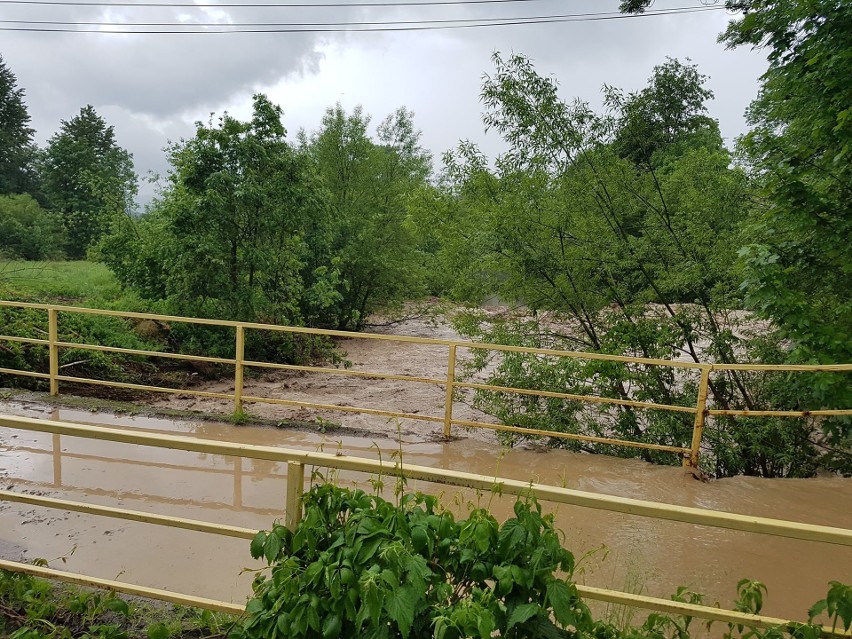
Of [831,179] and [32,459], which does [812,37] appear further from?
[32,459]

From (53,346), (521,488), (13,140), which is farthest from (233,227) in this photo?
(13,140)

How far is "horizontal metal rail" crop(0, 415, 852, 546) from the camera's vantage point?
67.2 inches

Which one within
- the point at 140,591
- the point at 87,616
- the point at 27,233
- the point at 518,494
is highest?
the point at 27,233

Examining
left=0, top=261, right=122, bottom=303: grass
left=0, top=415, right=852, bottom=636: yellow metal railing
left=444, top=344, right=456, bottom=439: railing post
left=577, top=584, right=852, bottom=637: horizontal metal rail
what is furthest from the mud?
left=0, top=261, right=122, bottom=303: grass

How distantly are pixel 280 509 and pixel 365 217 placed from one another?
1424 cm

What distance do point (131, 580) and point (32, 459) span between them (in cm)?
249

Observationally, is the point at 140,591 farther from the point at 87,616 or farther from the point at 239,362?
the point at 239,362

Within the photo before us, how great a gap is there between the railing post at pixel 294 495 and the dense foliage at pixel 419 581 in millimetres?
179

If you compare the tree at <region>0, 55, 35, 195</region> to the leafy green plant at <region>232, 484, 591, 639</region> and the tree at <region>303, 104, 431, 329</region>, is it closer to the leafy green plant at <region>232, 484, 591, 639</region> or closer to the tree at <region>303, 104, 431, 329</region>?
the tree at <region>303, 104, 431, 329</region>

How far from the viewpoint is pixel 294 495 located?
2010 millimetres

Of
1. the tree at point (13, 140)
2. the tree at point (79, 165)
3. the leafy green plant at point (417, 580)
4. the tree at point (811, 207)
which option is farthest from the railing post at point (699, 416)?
the tree at point (13, 140)

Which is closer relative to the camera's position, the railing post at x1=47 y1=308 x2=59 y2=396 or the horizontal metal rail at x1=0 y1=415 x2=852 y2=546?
the horizontal metal rail at x1=0 y1=415 x2=852 y2=546

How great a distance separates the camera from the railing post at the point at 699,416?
4.99m

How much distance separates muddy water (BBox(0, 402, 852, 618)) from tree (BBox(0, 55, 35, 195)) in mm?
54271
